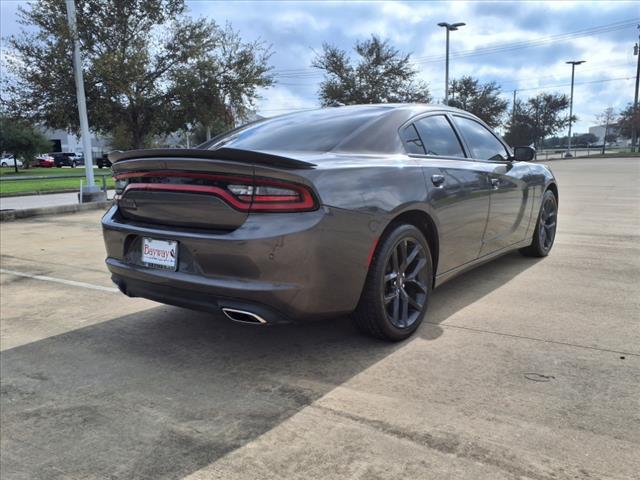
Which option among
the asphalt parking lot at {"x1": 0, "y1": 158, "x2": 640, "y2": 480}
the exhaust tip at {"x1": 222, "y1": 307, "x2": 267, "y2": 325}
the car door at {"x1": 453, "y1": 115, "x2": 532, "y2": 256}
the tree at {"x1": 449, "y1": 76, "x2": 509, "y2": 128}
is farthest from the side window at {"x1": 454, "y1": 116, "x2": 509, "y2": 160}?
the tree at {"x1": 449, "y1": 76, "x2": 509, "y2": 128}

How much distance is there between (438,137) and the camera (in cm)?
409

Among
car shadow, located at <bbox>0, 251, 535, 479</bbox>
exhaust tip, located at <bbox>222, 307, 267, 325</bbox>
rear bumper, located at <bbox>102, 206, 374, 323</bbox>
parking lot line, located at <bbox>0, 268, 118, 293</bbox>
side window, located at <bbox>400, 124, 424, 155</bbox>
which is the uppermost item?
side window, located at <bbox>400, 124, 424, 155</bbox>

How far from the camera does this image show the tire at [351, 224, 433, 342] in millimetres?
3193

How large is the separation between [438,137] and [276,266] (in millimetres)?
1962

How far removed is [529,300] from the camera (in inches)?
168

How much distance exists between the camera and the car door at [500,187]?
4.45 meters

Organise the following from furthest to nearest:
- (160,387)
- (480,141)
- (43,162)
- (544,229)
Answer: (43,162) → (544,229) → (480,141) → (160,387)

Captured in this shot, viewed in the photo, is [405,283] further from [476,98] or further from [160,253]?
[476,98]

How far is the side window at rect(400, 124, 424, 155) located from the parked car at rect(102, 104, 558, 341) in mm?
11

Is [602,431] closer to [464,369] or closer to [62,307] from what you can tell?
[464,369]

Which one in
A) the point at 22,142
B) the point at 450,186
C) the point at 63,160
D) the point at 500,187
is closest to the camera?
the point at 450,186

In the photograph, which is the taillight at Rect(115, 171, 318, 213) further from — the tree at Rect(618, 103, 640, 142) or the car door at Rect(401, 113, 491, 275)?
the tree at Rect(618, 103, 640, 142)

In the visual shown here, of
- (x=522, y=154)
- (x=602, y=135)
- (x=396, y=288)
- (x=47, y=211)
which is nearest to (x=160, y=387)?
(x=396, y=288)

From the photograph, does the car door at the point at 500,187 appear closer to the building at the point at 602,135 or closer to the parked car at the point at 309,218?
the parked car at the point at 309,218
